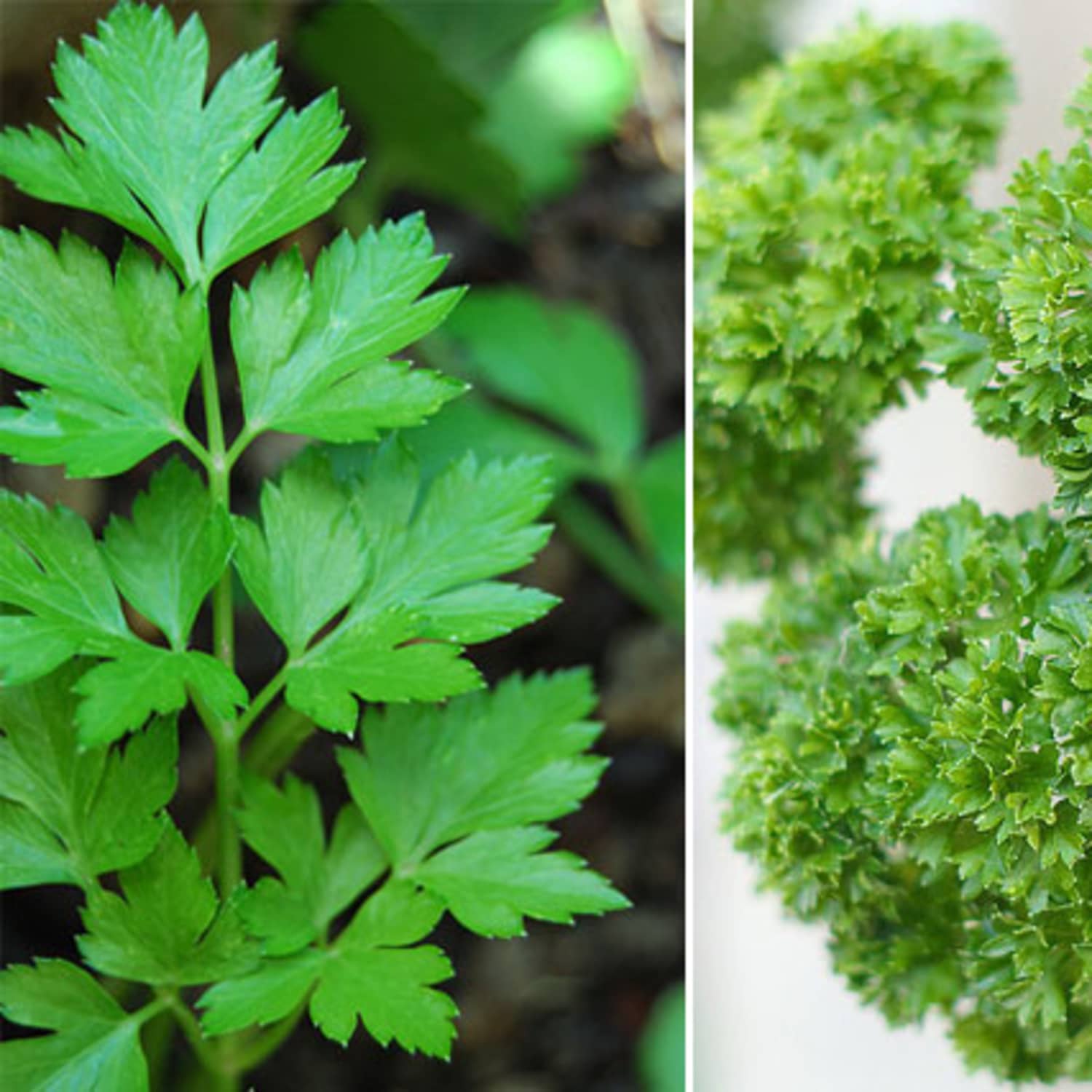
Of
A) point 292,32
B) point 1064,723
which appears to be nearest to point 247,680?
point 292,32

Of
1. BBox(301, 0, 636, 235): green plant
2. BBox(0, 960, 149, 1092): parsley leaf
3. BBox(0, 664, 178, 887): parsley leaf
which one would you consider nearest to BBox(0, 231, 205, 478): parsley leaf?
BBox(0, 664, 178, 887): parsley leaf

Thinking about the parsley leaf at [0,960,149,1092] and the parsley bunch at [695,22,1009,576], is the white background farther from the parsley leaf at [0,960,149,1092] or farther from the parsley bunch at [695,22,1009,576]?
the parsley leaf at [0,960,149,1092]

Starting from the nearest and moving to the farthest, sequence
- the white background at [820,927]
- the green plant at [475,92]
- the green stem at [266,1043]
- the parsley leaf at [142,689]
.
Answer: the parsley leaf at [142,689], the green stem at [266,1043], the white background at [820,927], the green plant at [475,92]

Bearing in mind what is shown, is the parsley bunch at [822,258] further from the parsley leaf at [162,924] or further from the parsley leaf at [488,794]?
the parsley leaf at [162,924]

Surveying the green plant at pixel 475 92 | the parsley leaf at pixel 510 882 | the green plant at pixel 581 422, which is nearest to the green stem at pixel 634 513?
the green plant at pixel 581 422

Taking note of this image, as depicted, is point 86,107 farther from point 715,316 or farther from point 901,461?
point 901,461

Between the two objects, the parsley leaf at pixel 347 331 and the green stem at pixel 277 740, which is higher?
the parsley leaf at pixel 347 331
